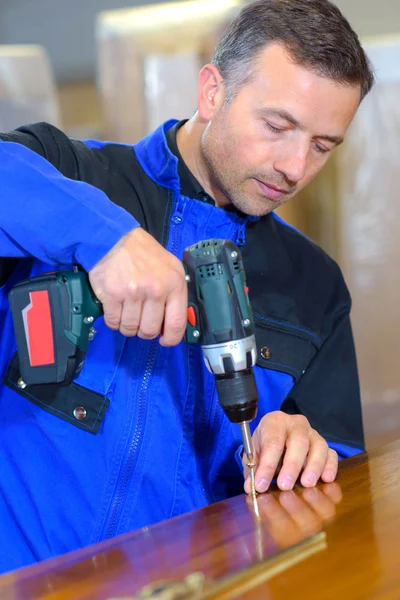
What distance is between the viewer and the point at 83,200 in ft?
3.90

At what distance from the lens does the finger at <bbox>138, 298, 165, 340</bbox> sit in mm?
1165

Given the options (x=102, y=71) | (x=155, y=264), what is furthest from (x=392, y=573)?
(x=102, y=71)

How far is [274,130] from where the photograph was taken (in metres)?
1.52

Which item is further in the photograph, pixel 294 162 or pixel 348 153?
pixel 348 153

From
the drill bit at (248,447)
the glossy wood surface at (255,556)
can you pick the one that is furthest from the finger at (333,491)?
the drill bit at (248,447)

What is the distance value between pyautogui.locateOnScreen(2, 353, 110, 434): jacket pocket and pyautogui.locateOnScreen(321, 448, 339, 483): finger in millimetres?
404

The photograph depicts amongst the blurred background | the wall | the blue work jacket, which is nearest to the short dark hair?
the blue work jacket

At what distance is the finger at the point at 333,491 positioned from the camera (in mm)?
1225

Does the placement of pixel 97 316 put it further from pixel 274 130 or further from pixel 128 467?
pixel 274 130

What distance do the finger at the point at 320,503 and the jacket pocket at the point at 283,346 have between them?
37 cm

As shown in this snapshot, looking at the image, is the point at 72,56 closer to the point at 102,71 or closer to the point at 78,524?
the point at 102,71

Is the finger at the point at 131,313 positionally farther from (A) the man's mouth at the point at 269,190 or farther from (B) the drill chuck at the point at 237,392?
(A) the man's mouth at the point at 269,190

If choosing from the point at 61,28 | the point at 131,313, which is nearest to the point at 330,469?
the point at 131,313

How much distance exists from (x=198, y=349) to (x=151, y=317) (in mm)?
392
